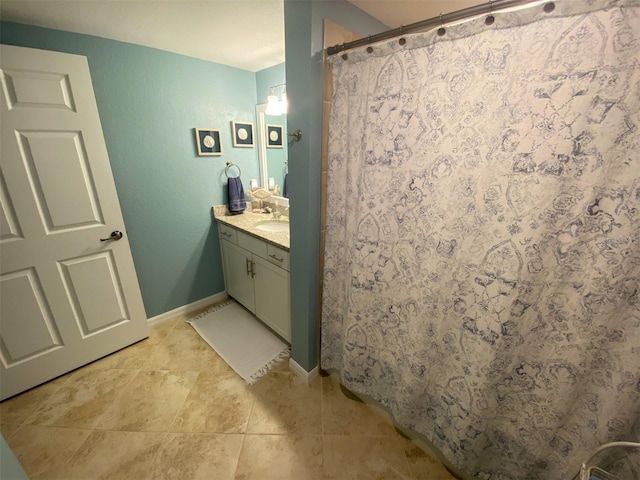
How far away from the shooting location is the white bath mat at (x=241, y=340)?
1831 mm

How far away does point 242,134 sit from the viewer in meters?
2.34

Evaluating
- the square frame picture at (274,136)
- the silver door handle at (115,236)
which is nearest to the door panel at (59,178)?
the silver door handle at (115,236)

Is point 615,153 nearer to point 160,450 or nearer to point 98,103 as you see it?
point 160,450

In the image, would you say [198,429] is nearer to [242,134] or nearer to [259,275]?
[259,275]

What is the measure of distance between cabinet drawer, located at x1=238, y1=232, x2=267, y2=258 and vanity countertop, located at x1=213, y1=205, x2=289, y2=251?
1.9 inches

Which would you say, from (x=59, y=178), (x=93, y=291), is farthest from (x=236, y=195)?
(x=93, y=291)

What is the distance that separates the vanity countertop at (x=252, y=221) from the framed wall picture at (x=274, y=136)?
671 millimetres

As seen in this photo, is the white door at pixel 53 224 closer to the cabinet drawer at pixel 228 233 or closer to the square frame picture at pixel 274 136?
the cabinet drawer at pixel 228 233

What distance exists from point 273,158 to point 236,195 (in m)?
0.51

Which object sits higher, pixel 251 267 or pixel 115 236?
pixel 115 236

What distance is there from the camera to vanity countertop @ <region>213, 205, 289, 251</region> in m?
1.71

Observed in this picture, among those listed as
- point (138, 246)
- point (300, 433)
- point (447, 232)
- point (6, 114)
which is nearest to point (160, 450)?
point (300, 433)

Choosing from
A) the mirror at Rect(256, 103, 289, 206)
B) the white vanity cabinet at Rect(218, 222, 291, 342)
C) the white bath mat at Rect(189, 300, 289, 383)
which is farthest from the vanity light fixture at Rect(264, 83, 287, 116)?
the white bath mat at Rect(189, 300, 289, 383)

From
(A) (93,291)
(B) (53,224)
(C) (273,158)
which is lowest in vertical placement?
(A) (93,291)
